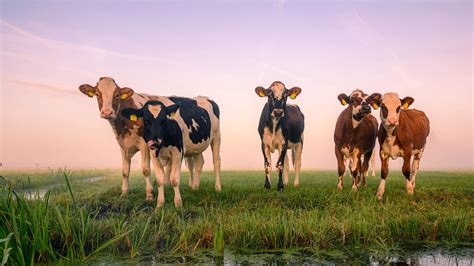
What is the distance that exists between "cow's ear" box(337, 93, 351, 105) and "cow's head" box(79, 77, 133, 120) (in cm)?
608

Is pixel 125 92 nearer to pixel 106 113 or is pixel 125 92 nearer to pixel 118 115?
pixel 118 115

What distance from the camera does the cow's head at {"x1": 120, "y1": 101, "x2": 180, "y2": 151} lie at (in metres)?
10.2

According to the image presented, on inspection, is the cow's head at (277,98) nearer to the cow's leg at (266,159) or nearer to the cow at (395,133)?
the cow's leg at (266,159)

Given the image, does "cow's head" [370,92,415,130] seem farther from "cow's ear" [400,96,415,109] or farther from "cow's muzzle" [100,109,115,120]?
"cow's muzzle" [100,109,115,120]

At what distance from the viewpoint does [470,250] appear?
23.1ft

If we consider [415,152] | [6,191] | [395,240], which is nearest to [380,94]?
[415,152]

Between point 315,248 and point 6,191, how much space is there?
4.62 m

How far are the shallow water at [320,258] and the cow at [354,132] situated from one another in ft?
21.2

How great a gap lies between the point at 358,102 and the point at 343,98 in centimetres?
53

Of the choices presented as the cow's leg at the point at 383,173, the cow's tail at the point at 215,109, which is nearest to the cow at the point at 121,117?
the cow's tail at the point at 215,109

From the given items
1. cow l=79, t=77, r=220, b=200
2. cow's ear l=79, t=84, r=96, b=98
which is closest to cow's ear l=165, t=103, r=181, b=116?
cow l=79, t=77, r=220, b=200

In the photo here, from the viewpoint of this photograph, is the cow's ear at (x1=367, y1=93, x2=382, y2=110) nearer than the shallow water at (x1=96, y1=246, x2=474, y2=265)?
No

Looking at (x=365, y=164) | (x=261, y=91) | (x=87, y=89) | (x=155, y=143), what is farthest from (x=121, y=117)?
(x=365, y=164)

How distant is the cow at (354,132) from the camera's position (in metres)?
12.9
